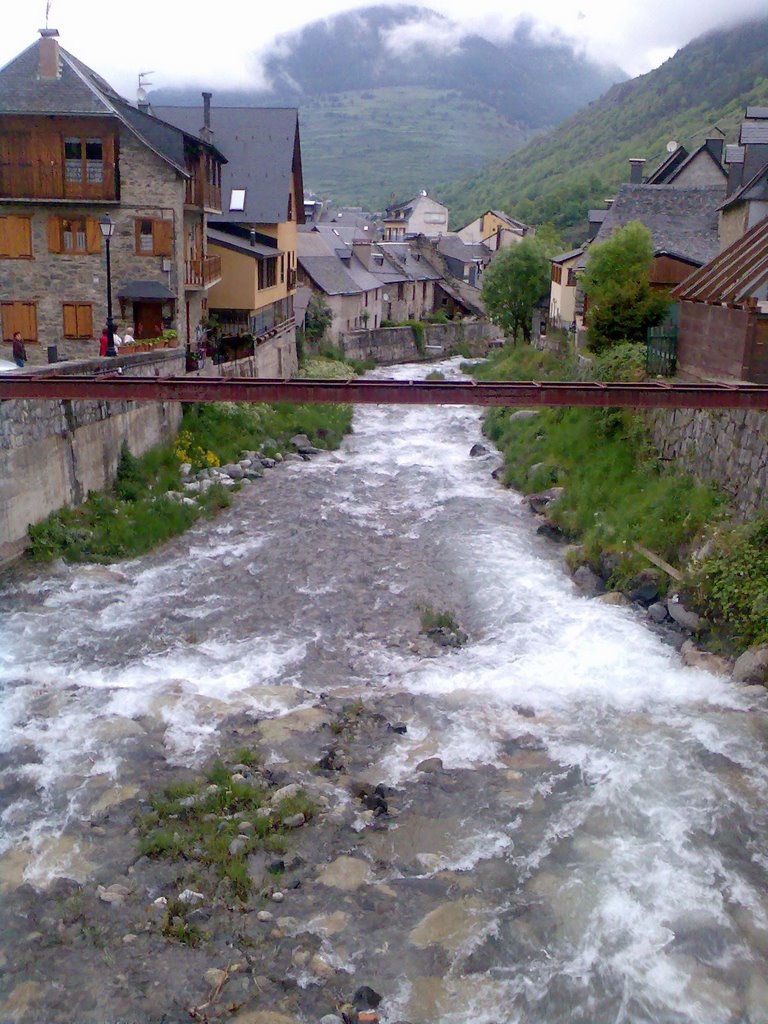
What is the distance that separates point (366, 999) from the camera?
9062mm

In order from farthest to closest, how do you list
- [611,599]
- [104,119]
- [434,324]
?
1. [434,324]
2. [104,119]
3. [611,599]

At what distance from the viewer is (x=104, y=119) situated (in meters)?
30.1

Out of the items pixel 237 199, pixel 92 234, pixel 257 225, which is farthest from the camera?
pixel 237 199

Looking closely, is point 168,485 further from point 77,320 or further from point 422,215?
point 422,215

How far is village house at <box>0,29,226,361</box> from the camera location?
30094 mm

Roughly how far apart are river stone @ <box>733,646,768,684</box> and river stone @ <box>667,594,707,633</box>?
154 centimetres

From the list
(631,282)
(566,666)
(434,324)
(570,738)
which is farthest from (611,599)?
(434,324)

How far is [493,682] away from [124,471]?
1294cm

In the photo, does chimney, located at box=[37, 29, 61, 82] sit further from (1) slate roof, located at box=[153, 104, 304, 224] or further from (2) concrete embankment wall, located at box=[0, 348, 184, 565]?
(1) slate roof, located at box=[153, 104, 304, 224]

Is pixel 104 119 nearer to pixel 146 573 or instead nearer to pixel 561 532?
pixel 146 573

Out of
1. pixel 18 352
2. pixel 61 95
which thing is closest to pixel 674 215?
pixel 61 95

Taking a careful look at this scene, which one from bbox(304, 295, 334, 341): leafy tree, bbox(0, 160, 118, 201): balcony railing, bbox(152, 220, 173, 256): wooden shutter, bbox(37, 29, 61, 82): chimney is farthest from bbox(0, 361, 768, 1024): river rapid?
bbox(304, 295, 334, 341): leafy tree

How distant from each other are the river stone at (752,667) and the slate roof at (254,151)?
3178 cm

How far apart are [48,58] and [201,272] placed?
795 cm
